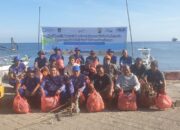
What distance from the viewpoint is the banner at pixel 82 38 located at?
1661 cm

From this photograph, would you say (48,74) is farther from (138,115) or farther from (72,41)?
(72,41)

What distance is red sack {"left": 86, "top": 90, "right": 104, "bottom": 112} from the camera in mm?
9625

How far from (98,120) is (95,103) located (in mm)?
853

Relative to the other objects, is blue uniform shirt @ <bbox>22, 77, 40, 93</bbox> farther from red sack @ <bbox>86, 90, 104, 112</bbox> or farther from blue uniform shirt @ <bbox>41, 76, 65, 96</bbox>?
red sack @ <bbox>86, 90, 104, 112</bbox>

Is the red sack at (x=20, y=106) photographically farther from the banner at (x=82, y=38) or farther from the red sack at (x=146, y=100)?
the banner at (x=82, y=38)

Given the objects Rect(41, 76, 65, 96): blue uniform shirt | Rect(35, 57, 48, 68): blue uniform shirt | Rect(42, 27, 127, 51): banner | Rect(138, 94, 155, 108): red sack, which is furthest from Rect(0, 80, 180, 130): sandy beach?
Rect(42, 27, 127, 51): banner

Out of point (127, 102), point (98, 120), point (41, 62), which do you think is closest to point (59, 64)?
point (41, 62)

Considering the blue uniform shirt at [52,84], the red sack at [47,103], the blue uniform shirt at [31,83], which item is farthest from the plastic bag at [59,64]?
the red sack at [47,103]

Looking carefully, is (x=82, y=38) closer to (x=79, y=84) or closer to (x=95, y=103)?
(x=79, y=84)

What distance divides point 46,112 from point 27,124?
3.76ft

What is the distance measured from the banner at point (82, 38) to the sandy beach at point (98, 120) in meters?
6.99

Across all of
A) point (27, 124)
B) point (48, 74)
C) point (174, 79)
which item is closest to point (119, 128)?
point (27, 124)

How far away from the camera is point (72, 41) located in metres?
16.7

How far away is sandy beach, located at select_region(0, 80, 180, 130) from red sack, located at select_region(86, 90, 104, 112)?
0.57 feet
